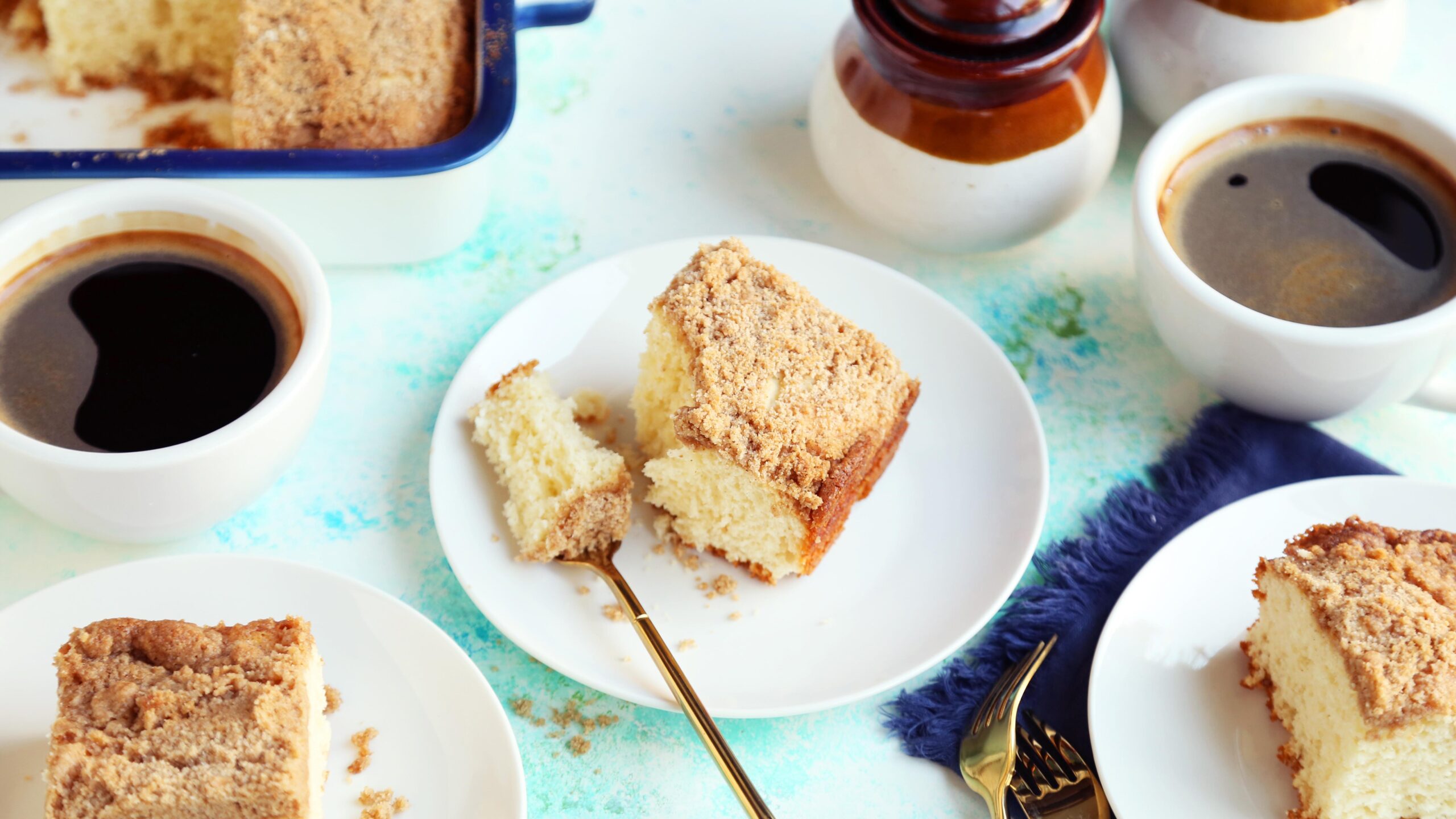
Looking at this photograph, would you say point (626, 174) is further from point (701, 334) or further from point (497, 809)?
point (497, 809)

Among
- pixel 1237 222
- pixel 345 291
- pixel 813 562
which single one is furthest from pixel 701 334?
pixel 1237 222

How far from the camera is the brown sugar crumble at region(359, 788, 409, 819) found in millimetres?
1573

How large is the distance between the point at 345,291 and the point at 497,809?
111 centimetres

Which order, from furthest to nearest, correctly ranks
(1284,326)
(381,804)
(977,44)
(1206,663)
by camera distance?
1. (977,44)
2. (1284,326)
3. (1206,663)
4. (381,804)

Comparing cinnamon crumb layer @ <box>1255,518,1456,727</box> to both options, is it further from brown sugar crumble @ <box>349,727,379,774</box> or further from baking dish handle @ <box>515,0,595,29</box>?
baking dish handle @ <box>515,0,595,29</box>

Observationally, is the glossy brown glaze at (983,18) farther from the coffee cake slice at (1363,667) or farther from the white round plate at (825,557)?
the coffee cake slice at (1363,667)

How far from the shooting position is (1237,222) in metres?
2.13

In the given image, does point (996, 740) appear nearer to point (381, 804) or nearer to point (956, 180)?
point (381, 804)

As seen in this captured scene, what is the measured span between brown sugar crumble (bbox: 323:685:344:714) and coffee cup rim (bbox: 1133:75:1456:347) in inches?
58.9

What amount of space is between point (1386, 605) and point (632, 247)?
147cm

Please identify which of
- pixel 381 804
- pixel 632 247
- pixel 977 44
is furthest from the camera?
pixel 632 247

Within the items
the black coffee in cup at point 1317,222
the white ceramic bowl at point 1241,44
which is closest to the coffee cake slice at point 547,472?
the black coffee in cup at point 1317,222

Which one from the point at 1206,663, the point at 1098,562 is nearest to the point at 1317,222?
the point at 1098,562

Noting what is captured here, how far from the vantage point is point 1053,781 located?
1.69m
